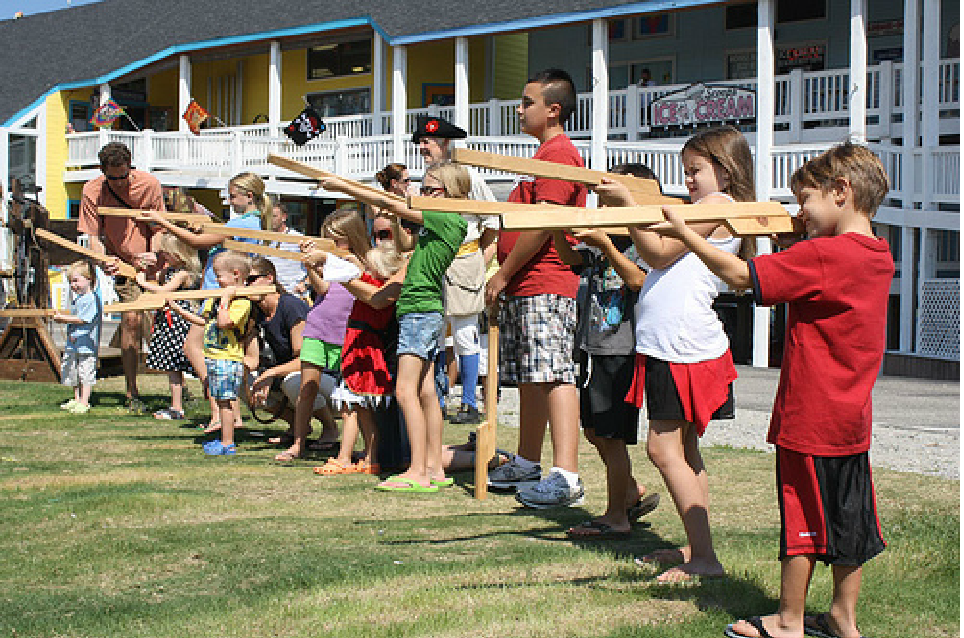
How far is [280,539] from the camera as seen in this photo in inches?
207

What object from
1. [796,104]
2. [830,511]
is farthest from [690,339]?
[796,104]

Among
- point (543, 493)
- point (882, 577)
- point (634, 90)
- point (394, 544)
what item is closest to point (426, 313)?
point (543, 493)

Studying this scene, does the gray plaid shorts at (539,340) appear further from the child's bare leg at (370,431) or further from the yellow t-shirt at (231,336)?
the yellow t-shirt at (231,336)

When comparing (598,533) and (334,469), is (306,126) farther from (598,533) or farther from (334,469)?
(598,533)

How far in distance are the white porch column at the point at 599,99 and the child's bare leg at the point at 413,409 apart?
50.8ft

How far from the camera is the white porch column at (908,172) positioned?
59.6 feet

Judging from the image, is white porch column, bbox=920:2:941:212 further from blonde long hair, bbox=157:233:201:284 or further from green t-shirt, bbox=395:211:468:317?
green t-shirt, bbox=395:211:468:317

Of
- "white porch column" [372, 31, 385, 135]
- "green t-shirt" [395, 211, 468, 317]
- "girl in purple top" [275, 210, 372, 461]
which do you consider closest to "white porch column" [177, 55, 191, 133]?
"white porch column" [372, 31, 385, 135]

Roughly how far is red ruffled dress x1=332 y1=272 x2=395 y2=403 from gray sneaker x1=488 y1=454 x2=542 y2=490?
1041 mm

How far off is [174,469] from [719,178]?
163 inches

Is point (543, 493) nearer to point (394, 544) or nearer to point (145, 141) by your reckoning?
point (394, 544)

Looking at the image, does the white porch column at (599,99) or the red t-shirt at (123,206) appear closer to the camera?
the red t-shirt at (123,206)

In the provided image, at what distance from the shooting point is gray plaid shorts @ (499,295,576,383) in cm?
610

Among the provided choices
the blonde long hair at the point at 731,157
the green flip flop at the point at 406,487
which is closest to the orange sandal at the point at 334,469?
the green flip flop at the point at 406,487
